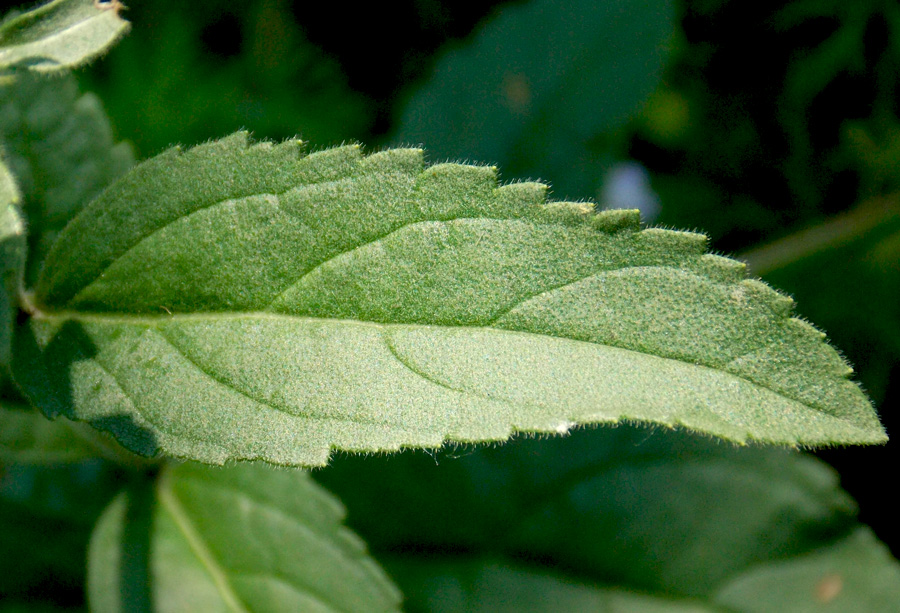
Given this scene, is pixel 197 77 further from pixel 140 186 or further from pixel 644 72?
pixel 140 186

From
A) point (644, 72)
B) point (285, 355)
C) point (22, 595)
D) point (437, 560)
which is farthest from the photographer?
point (644, 72)

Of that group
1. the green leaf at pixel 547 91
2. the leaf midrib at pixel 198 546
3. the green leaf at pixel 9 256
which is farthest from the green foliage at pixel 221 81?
the green leaf at pixel 9 256

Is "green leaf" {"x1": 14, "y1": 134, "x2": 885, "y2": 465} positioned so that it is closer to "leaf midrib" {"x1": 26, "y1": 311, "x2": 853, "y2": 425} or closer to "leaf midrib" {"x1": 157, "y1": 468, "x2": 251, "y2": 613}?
"leaf midrib" {"x1": 26, "y1": 311, "x2": 853, "y2": 425}

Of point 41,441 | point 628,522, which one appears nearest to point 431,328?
point 41,441

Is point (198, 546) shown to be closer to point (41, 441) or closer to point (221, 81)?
point (41, 441)

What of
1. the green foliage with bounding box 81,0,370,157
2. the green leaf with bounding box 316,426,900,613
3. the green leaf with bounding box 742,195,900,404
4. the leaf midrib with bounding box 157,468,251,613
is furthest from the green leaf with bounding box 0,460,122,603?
the green leaf with bounding box 742,195,900,404

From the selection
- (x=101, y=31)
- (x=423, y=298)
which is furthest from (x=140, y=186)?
(x=423, y=298)

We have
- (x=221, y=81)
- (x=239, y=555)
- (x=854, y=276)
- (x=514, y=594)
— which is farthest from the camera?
(x=221, y=81)
